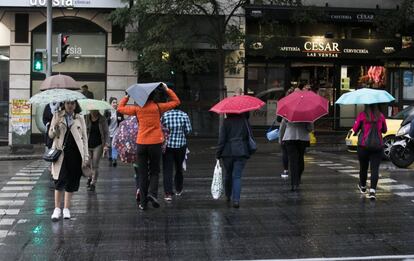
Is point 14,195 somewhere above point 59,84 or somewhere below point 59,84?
below

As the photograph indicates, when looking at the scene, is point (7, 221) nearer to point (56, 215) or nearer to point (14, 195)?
point (56, 215)

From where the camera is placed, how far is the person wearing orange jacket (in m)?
9.29

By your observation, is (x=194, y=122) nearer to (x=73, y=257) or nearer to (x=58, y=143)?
(x=58, y=143)

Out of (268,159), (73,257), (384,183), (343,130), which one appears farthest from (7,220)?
(343,130)

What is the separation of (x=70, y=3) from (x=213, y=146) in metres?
7.36

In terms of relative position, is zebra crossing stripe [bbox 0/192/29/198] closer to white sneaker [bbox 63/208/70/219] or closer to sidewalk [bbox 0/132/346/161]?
white sneaker [bbox 63/208/70/219]

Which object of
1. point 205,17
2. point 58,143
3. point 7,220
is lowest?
point 7,220

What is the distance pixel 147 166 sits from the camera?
9.48 m

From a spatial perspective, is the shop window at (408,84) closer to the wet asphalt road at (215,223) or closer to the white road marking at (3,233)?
the wet asphalt road at (215,223)

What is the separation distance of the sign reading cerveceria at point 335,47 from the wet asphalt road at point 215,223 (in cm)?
1128

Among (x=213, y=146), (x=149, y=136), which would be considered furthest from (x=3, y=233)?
(x=213, y=146)

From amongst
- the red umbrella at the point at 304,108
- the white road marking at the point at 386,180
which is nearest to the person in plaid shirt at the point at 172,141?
the red umbrella at the point at 304,108

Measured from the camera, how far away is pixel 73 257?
6.80 m

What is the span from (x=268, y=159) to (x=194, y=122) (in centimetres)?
652
